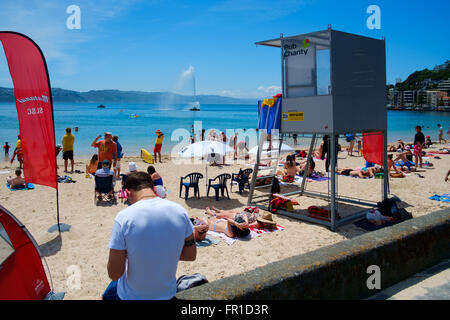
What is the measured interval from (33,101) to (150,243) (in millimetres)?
5218

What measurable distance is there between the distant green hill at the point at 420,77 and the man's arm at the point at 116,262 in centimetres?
17772

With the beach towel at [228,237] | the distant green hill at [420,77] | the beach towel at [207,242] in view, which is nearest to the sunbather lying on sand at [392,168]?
the beach towel at [228,237]

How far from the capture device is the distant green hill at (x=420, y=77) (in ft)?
500

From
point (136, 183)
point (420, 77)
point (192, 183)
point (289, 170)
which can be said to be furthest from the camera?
point (420, 77)

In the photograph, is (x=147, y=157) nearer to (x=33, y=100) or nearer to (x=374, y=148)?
(x=33, y=100)

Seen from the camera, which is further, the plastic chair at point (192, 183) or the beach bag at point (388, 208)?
the plastic chair at point (192, 183)

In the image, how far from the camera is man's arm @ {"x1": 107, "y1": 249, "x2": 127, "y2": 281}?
7.26 ft

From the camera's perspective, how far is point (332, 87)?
6613 millimetres

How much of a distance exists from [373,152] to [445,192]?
2.70m

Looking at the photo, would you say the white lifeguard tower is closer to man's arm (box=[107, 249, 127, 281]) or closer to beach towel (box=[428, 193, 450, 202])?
beach towel (box=[428, 193, 450, 202])

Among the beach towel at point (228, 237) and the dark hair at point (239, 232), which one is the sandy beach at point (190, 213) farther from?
the dark hair at point (239, 232)

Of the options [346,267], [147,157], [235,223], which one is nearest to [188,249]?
[346,267]
